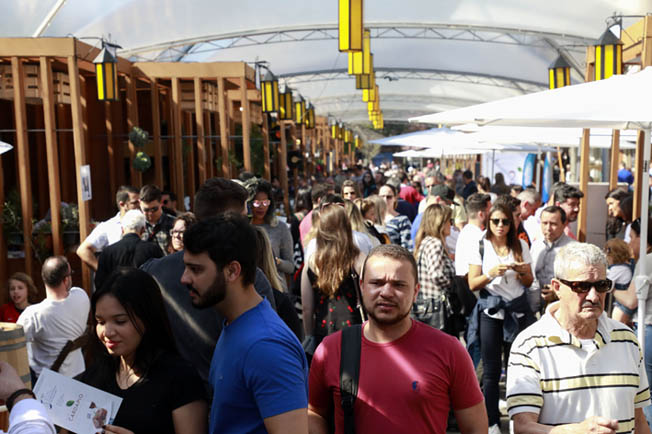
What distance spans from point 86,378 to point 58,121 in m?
10.8

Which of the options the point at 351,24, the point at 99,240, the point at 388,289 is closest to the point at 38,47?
the point at 99,240

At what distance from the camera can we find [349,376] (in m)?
2.57

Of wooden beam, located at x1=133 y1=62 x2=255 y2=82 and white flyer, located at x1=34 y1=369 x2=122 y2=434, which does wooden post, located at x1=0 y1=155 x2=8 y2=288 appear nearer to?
wooden beam, located at x1=133 y1=62 x2=255 y2=82

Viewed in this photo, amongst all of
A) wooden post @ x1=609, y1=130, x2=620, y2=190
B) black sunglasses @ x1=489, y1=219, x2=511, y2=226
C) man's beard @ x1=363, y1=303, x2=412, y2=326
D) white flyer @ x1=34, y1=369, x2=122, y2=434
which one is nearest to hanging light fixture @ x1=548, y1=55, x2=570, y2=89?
wooden post @ x1=609, y1=130, x2=620, y2=190

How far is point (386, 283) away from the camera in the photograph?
104 inches

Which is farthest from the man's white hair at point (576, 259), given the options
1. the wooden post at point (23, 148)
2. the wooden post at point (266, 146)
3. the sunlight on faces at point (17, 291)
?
the wooden post at point (266, 146)

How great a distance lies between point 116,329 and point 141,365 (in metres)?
0.15

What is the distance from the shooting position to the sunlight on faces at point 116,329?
249 cm

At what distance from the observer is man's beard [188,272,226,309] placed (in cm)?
239

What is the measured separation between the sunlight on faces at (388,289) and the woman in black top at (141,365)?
2.25 feet

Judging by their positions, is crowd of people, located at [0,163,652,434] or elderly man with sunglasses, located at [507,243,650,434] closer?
crowd of people, located at [0,163,652,434]

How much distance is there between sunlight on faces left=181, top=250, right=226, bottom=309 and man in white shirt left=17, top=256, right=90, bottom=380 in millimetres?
2906

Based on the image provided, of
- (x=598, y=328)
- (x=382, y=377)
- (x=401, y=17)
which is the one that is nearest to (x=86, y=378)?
(x=382, y=377)

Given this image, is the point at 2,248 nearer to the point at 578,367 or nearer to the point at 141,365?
the point at 141,365
